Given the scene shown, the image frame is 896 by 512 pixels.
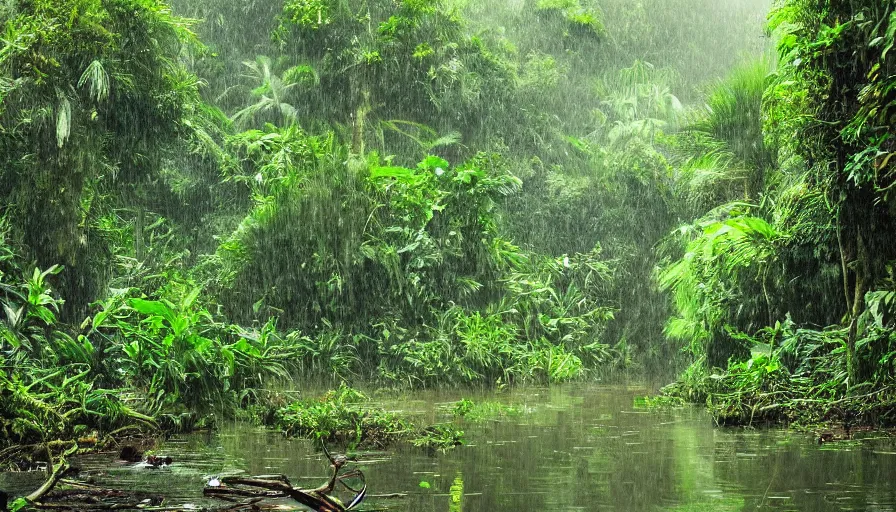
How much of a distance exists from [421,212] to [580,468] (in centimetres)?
817

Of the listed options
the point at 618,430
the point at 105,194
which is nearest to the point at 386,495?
the point at 618,430

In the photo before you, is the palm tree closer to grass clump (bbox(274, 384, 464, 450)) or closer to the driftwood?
grass clump (bbox(274, 384, 464, 450))

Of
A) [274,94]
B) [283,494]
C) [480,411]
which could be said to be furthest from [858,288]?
[274,94]

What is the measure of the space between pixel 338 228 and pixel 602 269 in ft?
19.0

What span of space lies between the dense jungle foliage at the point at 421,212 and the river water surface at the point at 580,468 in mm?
741

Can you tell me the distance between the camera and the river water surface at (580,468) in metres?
5.29

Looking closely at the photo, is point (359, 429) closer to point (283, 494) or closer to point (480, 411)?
point (480, 411)

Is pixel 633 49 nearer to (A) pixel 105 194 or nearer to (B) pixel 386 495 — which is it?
(A) pixel 105 194

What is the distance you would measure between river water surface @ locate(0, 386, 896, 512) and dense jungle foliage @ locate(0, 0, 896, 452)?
741mm

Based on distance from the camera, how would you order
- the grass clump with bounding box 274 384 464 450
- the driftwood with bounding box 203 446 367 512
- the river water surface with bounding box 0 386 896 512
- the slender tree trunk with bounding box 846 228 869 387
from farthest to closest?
the slender tree trunk with bounding box 846 228 869 387 < the grass clump with bounding box 274 384 464 450 < the river water surface with bounding box 0 386 896 512 < the driftwood with bounding box 203 446 367 512

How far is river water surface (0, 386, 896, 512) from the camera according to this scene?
208 inches

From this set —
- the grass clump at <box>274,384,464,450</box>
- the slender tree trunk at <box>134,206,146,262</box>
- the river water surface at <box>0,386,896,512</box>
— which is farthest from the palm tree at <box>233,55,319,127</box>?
the grass clump at <box>274,384,464,450</box>

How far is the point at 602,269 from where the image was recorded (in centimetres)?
1792

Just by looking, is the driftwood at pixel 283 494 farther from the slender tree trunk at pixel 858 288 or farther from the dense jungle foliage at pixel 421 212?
the slender tree trunk at pixel 858 288
